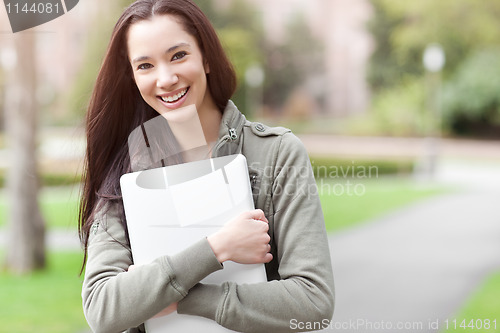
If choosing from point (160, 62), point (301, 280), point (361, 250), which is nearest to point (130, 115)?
point (160, 62)

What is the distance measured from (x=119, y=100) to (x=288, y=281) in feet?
1.89

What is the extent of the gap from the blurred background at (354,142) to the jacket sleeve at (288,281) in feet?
1.63

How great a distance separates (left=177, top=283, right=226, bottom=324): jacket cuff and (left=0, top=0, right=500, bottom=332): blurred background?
447mm

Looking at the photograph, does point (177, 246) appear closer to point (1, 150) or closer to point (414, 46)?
point (1, 150)

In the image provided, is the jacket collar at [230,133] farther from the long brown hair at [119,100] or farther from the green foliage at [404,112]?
the green foliage at [404,112]

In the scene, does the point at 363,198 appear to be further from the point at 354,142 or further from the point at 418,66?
the point at 418,66

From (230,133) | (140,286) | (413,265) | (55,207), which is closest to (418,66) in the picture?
(55,207)

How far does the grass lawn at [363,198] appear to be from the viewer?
8.05 meters

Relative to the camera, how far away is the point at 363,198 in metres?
10.0

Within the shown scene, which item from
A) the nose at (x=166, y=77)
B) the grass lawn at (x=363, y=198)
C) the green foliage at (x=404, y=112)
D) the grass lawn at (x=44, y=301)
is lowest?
the green foliage at (x=404, y=112)

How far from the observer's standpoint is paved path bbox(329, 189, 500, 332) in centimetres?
416

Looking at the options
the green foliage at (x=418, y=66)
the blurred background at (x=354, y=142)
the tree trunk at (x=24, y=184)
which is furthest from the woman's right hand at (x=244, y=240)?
the green foliage at (x=418, y=66)

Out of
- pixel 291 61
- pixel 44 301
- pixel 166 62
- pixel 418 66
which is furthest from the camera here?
pixel 291 61

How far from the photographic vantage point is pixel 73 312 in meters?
4.56
